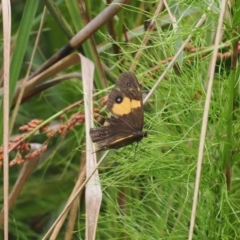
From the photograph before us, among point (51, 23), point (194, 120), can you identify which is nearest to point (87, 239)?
point (194, 120)

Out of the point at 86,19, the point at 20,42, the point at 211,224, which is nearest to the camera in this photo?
the point at 211,224

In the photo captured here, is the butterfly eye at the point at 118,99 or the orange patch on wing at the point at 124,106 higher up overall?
the butterfly eye at the point at 118,99

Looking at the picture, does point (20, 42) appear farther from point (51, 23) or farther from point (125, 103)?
point (51, 23)

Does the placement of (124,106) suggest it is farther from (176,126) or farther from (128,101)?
(176,126)

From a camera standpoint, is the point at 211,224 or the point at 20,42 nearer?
the point at 211,224

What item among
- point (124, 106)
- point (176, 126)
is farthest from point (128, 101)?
point (176, 126)

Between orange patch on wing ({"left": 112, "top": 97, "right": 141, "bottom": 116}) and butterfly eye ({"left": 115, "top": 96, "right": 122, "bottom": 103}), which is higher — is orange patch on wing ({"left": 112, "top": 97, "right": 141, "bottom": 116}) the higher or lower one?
the lower one
